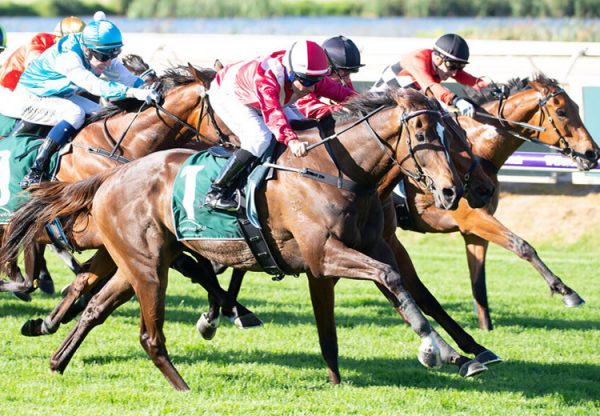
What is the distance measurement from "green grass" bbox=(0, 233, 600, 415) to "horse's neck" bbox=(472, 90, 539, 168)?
1371 mm

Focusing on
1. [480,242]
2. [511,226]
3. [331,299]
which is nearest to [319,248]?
[331,299]

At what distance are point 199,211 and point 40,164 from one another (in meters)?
1.91

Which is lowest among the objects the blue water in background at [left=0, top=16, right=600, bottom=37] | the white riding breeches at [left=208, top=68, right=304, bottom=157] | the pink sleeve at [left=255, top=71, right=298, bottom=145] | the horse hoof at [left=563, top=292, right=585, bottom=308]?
the blue water in background at [left=0, top=16, right=600, bottom=37]

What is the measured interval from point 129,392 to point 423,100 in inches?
88.2

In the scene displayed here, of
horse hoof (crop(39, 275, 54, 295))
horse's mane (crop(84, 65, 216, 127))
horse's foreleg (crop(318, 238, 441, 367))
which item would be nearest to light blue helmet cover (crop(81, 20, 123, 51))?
horse's mane (crop(84, 65, 216, 127))

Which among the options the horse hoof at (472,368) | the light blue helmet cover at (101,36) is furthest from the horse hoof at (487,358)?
the light blue helmet cover at (101,36)

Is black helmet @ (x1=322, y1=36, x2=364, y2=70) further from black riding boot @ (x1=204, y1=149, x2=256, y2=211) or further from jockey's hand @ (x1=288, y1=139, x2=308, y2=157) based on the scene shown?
jockey's hand @ (x1=288, y1=139, x2=308, y2=157)

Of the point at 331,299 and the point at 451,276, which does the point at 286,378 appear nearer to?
the point at 331,299

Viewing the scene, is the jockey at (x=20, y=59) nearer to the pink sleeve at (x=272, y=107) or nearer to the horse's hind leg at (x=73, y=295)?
the horse's hind leg at (x=73, y=295)

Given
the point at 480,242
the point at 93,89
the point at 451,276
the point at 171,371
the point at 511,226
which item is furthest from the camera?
the point at 511,226

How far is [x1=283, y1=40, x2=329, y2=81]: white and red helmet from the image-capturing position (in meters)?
6.04

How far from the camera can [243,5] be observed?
3012cm

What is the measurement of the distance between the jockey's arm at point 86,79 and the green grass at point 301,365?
67.4 inches

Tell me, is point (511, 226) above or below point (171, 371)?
below
